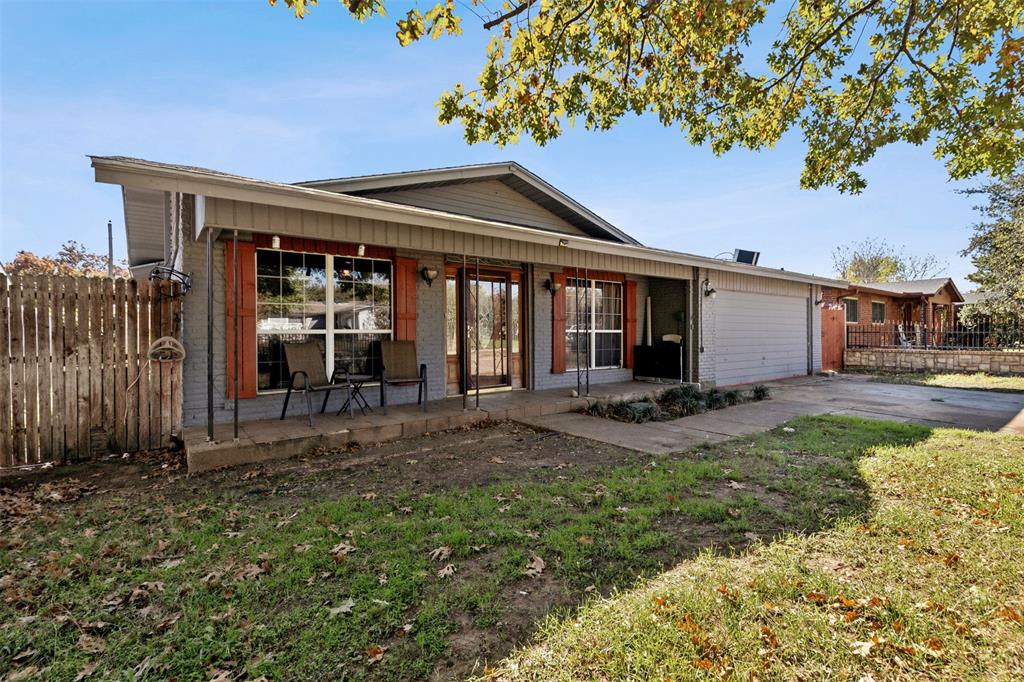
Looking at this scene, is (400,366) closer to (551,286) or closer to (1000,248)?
(551,286)

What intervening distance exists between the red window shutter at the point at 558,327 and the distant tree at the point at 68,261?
24531 millimetres

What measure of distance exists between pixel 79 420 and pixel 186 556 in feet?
11.5

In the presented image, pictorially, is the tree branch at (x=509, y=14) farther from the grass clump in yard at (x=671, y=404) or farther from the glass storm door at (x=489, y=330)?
the grass clump in yard at (x=671, y=404)

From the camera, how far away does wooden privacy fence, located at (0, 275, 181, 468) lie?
4879 mm

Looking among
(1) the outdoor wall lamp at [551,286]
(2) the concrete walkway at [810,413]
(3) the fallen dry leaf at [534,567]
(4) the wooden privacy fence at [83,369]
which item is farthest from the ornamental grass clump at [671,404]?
(4) the wooden privacy fence at [83,369]

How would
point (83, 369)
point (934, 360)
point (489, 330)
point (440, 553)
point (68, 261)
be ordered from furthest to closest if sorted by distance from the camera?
point (68, 261) → point (934, 360) → point (489, 330) → point (83, 369) → point (440, 553)

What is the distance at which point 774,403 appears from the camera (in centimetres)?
885

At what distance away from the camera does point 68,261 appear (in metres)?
24.9

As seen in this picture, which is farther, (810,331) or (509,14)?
(810,331)

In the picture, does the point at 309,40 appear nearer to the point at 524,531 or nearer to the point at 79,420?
the point at 79,420

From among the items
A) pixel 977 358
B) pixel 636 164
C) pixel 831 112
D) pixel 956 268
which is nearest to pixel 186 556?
pixel 831 112

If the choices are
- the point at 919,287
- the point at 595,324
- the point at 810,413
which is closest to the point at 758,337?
the point at 810,413

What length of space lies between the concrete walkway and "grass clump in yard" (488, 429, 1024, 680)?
251 cm

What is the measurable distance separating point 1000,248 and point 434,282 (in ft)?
65.1
